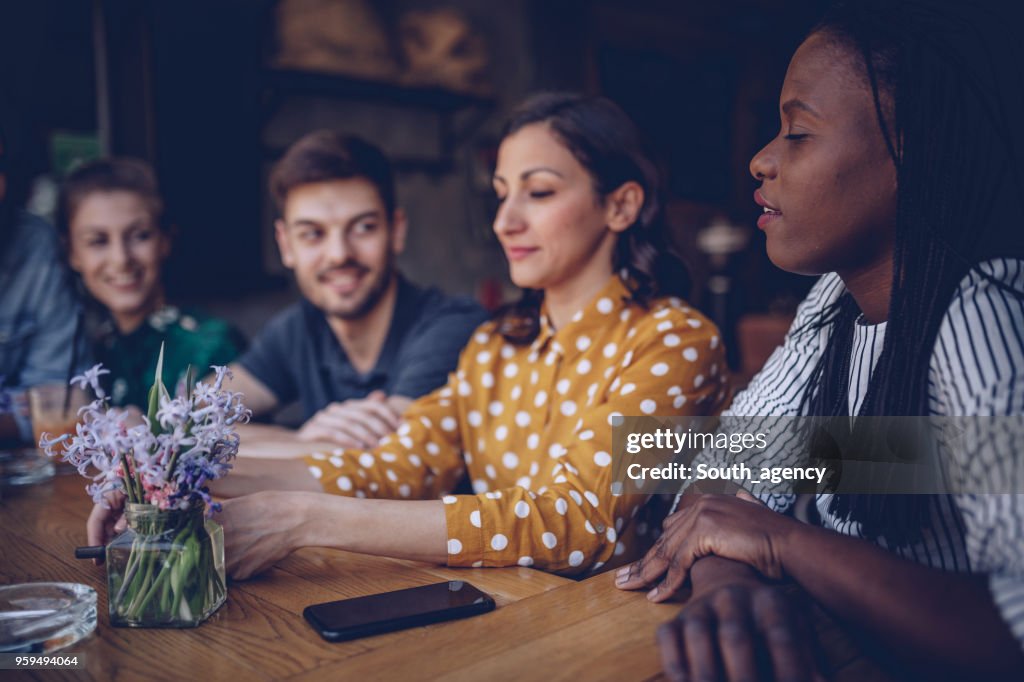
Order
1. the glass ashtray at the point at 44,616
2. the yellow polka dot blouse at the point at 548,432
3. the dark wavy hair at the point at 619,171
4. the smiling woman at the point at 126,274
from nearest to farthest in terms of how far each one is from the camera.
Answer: the glass ashtray at the point at 44,616
the yellow polka dot blouse at the point at 548,432
the dark wavy hair at the point at 619,171
the smiling woman at the point at 126,274

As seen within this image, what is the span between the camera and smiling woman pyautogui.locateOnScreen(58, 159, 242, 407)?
2.31 meters

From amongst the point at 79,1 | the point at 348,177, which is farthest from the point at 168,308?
the point at 79,1

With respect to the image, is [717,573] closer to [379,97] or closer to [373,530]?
[373,530]

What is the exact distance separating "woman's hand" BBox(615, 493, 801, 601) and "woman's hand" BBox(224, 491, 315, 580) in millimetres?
425

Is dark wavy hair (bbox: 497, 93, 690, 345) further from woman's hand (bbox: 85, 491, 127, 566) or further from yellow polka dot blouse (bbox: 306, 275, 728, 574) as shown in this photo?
woman's hand (bbox: 85, 491, 127, 566)

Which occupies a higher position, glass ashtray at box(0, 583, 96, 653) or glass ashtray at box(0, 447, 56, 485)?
glass ashtray at box(0, 447, 56, 485)

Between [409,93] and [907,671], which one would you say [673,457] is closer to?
[907,671]

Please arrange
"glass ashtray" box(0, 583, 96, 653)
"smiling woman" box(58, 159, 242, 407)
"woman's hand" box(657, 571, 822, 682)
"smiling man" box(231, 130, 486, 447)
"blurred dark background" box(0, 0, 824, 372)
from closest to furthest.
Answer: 1. "woman's hand" box(657, 571, 822, 682)
2. "glass ashtray" box(0, 583, 96, 653)
3. "smiling man" box(231, 130, 486, 447)
4. "smiling woman" box(58, 159, 242, 407)
5. "blurred dark background" box(0, 0, 824, 372)

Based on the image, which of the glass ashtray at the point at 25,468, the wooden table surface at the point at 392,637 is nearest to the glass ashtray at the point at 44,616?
the wooden table surface at the point at 392,637

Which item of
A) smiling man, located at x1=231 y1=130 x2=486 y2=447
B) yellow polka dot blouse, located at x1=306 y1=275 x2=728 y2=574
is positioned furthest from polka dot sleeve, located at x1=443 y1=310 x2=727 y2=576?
smiling man, located at x1=231 y1=130 x2=486 y2=447

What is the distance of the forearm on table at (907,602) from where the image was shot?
70cm

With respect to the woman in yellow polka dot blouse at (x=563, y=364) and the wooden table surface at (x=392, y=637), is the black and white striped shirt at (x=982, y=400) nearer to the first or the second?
the wooden table surface at (x=392, y=637)

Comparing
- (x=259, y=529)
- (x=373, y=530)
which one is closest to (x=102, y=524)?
(x=259, y=529)

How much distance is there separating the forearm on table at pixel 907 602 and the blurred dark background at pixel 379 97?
3.48ft
